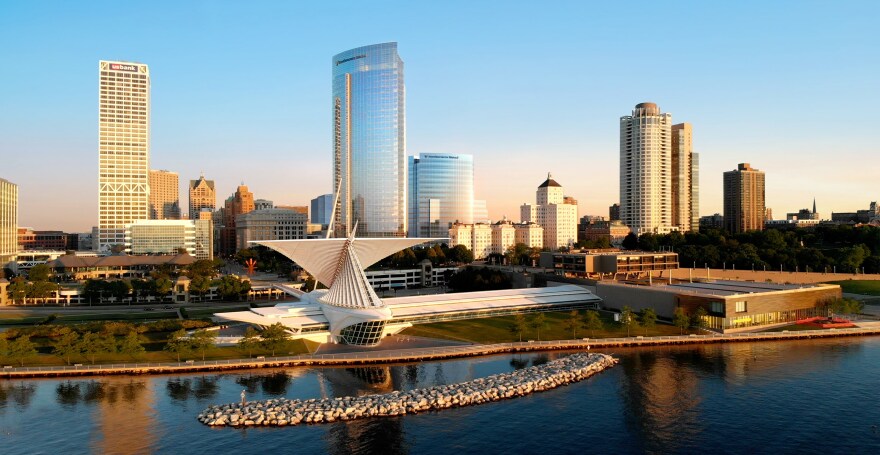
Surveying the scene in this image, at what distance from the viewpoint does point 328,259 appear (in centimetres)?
8481


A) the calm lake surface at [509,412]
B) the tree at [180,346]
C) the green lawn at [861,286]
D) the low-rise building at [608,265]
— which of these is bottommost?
the calm lake surface at [509,412]

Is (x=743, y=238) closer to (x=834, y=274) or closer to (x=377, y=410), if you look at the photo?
(x=834, y=274)

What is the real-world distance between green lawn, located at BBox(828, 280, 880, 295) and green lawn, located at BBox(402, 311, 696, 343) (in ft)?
195

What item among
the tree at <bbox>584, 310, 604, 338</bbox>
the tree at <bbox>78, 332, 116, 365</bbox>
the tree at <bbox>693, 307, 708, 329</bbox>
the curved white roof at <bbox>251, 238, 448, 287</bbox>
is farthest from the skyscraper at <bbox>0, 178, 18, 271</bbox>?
the tree at <bbox>693, 307, 708, 329</bbox>

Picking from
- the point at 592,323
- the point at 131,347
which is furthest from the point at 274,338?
the point at 592,323

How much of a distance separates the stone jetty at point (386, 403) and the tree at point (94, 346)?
998 inches

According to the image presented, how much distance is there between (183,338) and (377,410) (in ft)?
106

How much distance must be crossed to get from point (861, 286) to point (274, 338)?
117868mm

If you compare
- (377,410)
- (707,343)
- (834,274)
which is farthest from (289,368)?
(834,274)

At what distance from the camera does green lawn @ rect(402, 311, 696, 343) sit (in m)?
86.1

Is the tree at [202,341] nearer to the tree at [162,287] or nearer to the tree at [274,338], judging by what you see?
the tree at [274,338]

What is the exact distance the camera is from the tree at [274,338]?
2950 inches

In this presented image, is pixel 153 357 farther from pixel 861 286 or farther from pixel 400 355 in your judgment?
pixel 861 286

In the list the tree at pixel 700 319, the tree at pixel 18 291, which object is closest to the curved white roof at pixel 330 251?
the tree at pixel 700 319
